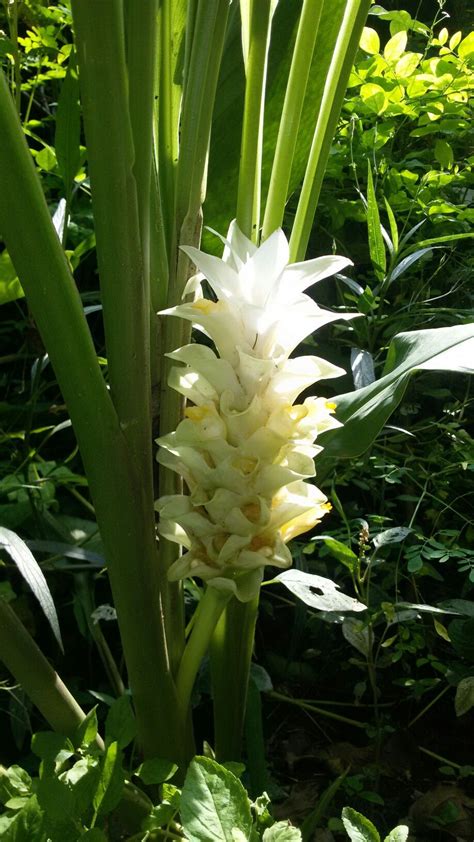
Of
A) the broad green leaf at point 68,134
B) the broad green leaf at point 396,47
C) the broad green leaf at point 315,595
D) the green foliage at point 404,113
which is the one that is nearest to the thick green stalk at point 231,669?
the broad green leaf at point 315,595

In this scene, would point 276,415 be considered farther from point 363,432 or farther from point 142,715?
point 142,715

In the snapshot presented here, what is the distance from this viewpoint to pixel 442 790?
0.79 metres

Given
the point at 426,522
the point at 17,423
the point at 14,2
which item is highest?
the point at 14,2

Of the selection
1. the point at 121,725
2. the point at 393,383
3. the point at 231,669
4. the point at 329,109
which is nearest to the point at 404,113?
the point at 329,109

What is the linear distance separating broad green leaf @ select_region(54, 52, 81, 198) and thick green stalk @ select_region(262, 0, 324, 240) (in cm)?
A: 24

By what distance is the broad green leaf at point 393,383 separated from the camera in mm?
480

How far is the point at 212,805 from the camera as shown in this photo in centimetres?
35

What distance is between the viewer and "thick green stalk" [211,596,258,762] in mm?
564

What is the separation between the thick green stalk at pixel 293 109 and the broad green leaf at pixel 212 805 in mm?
332

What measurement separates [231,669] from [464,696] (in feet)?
0.87

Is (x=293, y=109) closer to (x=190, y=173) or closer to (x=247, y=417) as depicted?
(x=190, y=173)

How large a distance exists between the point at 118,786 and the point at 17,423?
663 millimetres

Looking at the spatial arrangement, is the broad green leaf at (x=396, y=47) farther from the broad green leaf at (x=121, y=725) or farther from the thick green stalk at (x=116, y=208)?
the broad green leaf at (x=121, y=725)

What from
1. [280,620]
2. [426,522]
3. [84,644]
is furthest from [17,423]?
Answer: [426,522]
